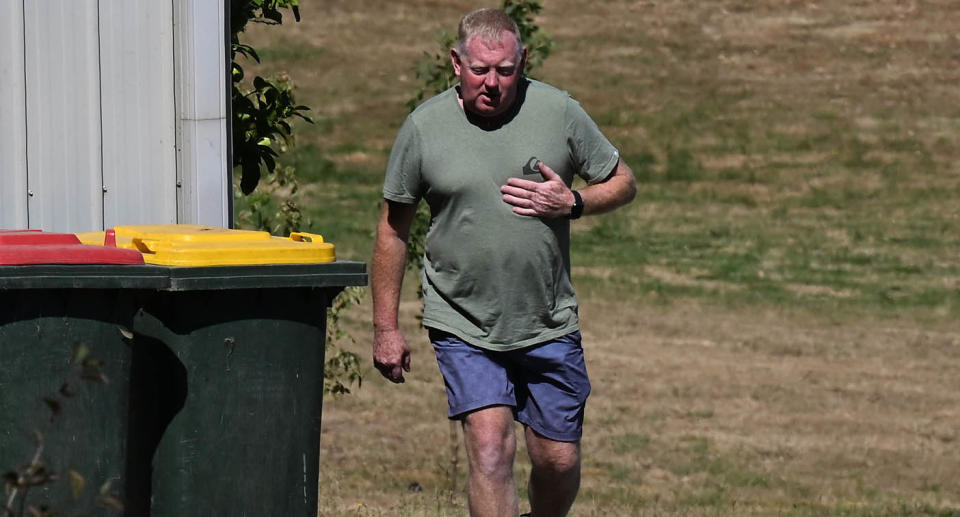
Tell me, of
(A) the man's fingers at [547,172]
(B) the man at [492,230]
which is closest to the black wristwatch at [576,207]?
(B) the man at [492,230]

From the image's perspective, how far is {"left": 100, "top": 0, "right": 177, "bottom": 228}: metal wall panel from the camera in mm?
6172

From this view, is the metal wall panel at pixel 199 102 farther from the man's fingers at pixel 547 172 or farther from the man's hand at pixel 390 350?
the man's fingers at pixel 547 172

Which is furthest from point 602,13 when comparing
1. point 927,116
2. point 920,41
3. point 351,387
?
point 351,387

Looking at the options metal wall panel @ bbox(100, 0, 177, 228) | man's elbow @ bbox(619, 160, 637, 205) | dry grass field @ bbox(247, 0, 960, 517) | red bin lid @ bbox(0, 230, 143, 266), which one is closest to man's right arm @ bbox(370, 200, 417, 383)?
man's elbow @ bbox(619, 160, 637, 205)

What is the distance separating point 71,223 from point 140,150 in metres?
0.36

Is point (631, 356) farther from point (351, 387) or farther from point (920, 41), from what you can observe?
point (920, 41)

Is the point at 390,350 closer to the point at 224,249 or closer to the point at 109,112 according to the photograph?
the point at 224,249

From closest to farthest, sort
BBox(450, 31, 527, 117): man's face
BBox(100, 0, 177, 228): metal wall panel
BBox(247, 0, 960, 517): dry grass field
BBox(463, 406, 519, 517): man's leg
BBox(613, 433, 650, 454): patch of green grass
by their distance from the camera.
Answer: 1. BBox(450, 31, 527, 117): man's face
2. BBox(463, 406, 519, 517): man's leg
3. BBox(100, 0, 177, 228): metal wall panel
4. BBox(247, 0, 960, 517): dry grass field
5. BBox(613, 433, 650, 454): patch of green grass

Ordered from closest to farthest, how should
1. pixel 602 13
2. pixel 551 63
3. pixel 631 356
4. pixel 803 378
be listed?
pixel 803 378
pixel 631 356
pixel 551 63
pixel 602 13

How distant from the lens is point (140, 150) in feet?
20.4

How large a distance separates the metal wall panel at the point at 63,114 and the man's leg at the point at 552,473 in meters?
1.81

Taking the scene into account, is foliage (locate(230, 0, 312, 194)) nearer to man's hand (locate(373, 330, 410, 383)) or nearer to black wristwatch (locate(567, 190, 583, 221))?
man's hand (locate(373, 330, 410, 383))

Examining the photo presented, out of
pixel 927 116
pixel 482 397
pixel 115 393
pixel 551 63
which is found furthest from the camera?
pixel 551 63

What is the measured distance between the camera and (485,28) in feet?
17.4
